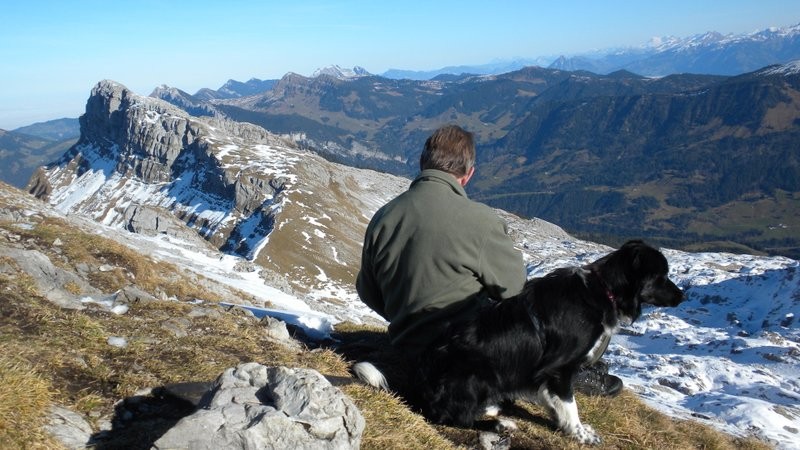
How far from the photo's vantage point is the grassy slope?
17.3ft

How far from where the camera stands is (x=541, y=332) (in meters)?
6.82

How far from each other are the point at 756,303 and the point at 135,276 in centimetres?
16229

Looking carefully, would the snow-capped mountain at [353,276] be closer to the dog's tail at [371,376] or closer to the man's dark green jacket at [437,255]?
the dog's tail at [371,376]

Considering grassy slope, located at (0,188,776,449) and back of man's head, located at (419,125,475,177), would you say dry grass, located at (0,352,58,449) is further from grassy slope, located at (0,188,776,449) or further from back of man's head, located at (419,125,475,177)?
back of man's head, located at (419,125,475,177)

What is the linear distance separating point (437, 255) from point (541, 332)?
67.4 inches

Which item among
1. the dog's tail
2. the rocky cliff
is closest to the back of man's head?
the dog's tail

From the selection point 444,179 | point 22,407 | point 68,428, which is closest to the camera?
point 22,407

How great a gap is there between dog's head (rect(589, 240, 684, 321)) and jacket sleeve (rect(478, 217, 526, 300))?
3.42 feet

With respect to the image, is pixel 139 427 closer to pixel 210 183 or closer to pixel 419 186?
pixel 419 186

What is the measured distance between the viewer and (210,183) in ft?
616

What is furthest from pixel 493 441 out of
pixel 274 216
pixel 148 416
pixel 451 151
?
pixel 274 216

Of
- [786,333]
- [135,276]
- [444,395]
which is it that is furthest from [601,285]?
[786,333]

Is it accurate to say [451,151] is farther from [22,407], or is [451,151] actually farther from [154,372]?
[22,407]

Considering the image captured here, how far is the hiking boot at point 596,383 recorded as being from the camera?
9413 mm
